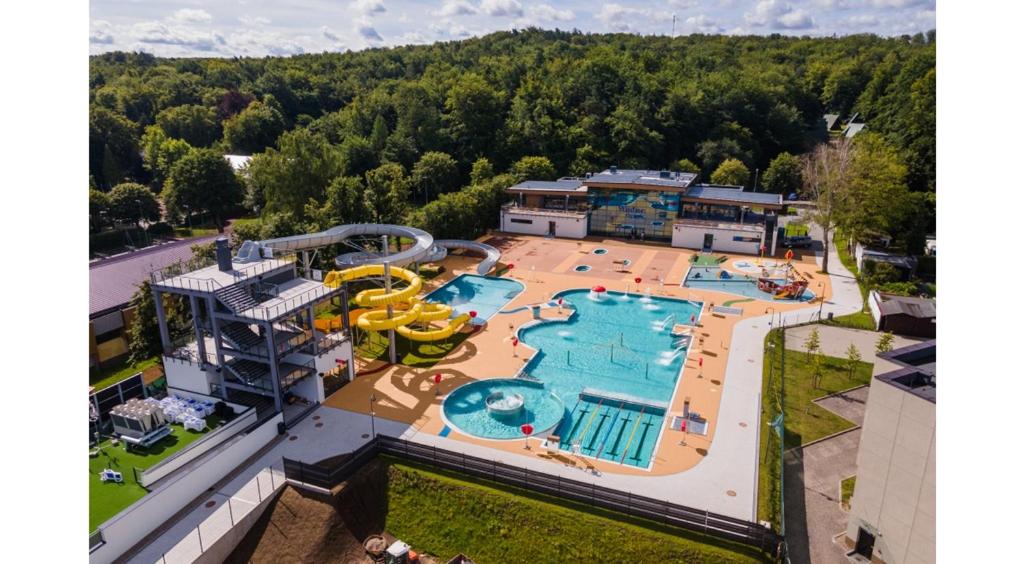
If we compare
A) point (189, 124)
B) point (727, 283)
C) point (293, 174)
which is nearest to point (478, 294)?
point (727, 283)

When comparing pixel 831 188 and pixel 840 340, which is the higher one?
pixel 831 188

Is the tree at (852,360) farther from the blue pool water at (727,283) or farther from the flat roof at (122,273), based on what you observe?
the flat roof at (122,273)

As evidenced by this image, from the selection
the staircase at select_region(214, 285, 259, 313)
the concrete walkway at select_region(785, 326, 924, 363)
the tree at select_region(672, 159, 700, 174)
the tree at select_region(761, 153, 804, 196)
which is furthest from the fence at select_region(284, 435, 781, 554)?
the tree at select_region(761, 153, 804, 196)

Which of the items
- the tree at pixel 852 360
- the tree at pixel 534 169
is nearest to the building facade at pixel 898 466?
the tree at pixel 852 360

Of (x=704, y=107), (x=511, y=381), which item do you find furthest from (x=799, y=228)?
(x=511, y=381)

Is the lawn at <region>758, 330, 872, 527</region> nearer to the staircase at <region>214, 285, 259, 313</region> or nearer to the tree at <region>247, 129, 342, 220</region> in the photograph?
the staircase at <region>214, 285, 259, 313</region>

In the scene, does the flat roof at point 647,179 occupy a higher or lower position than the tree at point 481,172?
lower

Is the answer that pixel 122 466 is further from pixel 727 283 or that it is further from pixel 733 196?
pixel 733 196
